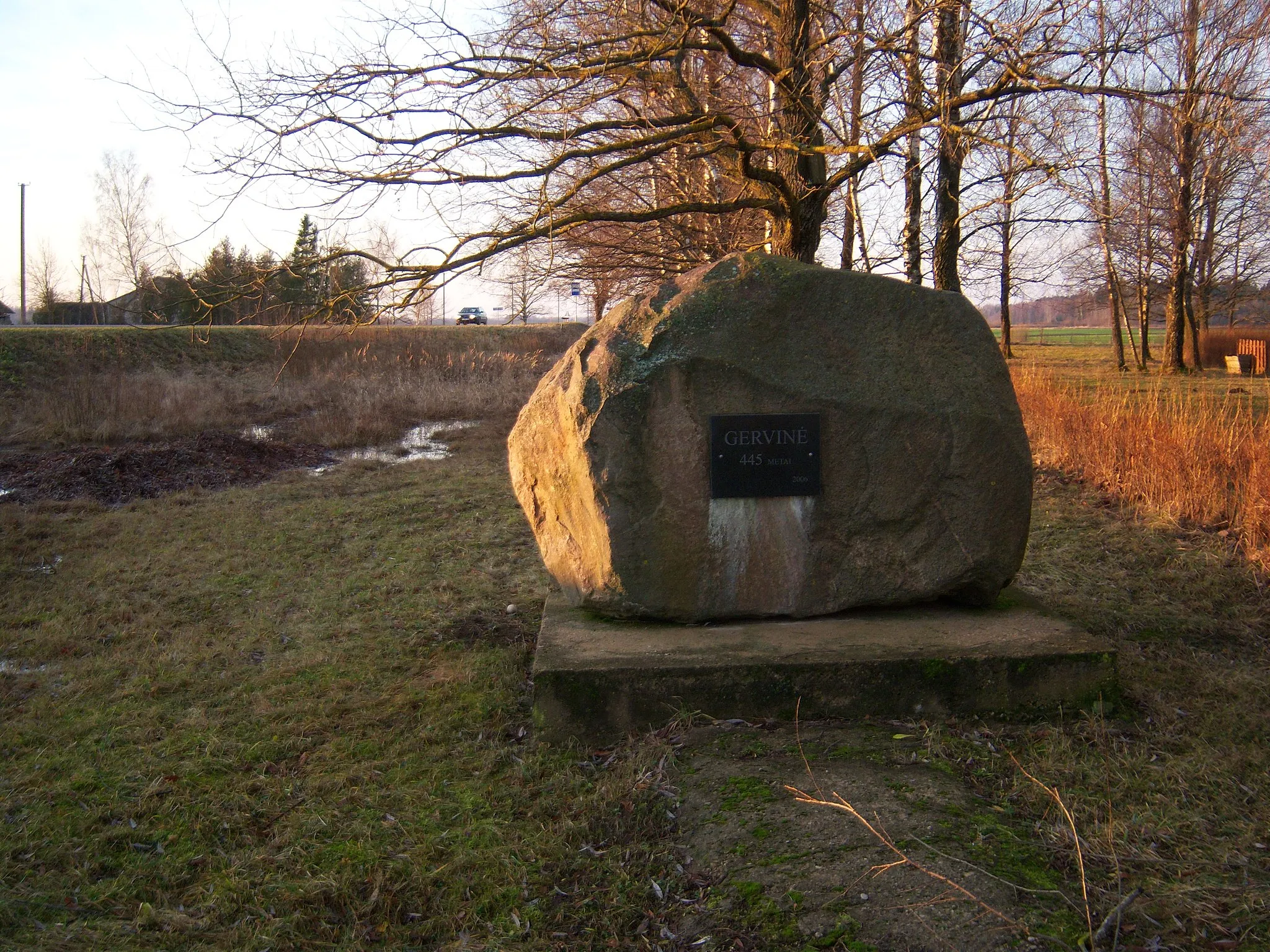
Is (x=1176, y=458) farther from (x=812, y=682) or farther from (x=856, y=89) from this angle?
(x=812, y=682)

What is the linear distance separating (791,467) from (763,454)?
0.14 metres

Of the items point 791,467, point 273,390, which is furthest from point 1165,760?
point 273,390

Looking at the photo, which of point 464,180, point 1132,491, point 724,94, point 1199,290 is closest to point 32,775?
point 464,180

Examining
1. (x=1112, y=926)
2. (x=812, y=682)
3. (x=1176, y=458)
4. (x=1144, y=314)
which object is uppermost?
(x=1144, y=314)

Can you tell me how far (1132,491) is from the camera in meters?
7.41

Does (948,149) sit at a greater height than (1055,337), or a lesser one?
lesser

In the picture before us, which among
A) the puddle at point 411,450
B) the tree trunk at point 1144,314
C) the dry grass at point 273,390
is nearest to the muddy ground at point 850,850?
the dry grass at point 273,390

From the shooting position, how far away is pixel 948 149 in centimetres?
670

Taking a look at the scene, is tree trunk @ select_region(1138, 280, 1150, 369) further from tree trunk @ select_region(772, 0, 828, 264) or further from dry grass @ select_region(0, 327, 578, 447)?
tree trunk @ select_region(772, 0, 828, 264)

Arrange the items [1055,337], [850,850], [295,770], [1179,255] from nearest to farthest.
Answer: [850,850], [295,770], [1179,255], [1055,337]

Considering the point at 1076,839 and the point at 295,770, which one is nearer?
the point at 1076,839

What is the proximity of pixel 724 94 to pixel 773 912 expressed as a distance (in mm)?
6680

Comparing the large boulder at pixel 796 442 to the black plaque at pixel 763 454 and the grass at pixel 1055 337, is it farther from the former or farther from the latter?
the grass at pixel 1055 337

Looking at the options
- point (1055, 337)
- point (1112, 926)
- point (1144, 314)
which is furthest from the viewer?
point (1055, 337)
